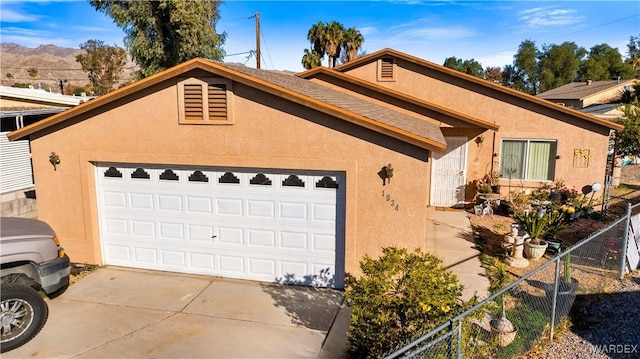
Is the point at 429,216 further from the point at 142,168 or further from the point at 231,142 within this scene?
the point at 142,168

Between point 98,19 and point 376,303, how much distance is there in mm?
32754

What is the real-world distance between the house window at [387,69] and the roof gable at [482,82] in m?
0.19

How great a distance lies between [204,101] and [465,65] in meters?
75.3

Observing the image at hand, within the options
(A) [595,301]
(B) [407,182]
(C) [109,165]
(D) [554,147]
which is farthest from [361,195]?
(D) [554,147]

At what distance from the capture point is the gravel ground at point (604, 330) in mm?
6664

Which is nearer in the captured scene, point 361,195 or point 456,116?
point 361,195

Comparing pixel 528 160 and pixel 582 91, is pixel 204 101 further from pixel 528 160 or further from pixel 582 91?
pixel 582 91

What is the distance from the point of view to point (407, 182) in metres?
8.29

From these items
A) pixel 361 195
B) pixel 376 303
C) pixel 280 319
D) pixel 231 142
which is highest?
pixel 231 142

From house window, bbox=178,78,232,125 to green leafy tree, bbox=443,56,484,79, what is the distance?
7147 cm

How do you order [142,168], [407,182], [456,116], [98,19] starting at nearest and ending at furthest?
[407,182] < [142,168] < [456,116] < [98,19]

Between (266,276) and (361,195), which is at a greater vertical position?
(361,195)

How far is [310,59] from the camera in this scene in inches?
1452

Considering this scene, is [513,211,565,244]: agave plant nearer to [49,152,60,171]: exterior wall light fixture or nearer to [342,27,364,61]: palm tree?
[49,152,60,171]: exterior wall light fixture
